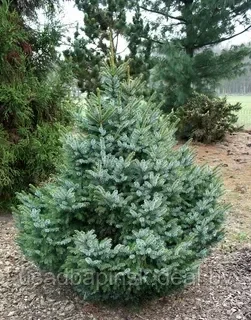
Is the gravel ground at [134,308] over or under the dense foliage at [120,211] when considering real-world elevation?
under

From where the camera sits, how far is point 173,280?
73.6 inches

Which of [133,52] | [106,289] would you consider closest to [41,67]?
[106,289]

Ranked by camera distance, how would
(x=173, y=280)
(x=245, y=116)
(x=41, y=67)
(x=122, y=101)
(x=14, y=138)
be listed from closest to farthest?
(x=173, y=280) → (x=122, y=101) → (x=14, y=138) → (x=41, y=67) → (x=245, y=116)

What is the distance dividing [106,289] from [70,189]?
1.67ft

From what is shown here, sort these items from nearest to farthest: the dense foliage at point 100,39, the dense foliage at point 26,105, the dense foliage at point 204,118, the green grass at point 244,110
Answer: the dense foliage at point 26,105
the dense foliage at point 100,39
the dense foliage at point 204,118
the green grass at point 244,110

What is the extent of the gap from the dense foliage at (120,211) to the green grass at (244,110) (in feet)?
19.4

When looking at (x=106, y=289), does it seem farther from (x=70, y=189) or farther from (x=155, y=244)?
(x=70, y=189)

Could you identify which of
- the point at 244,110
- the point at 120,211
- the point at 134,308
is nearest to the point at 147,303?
the point at 134,308

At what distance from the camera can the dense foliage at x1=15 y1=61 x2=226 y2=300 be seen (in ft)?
5.74

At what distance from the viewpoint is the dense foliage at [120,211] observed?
175cm

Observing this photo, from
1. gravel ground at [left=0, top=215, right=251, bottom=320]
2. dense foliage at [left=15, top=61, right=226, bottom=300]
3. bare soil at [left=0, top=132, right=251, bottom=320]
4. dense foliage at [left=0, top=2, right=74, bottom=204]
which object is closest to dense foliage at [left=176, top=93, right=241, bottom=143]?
dense foliage at [left=0, top=2, right=74, bottom=204]

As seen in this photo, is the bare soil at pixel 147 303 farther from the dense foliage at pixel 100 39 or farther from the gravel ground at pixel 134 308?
the dense foliage at pixel 100 39

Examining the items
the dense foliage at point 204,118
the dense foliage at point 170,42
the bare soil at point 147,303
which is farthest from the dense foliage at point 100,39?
the bare soil at point 147,303

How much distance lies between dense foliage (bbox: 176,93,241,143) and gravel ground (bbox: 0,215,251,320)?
4.36 m
